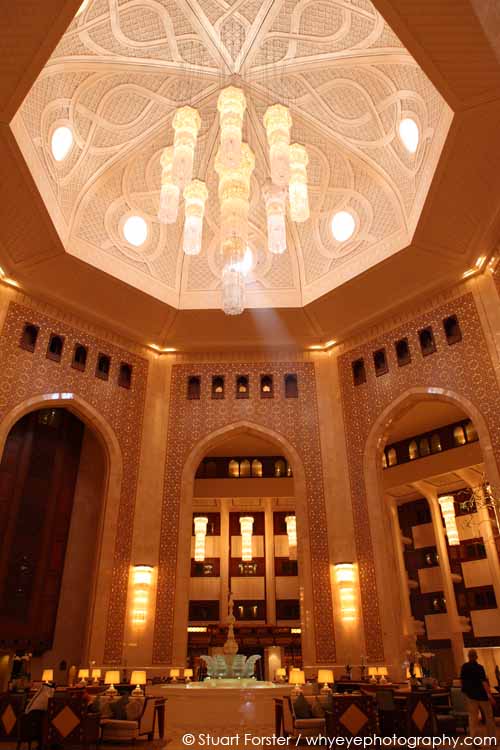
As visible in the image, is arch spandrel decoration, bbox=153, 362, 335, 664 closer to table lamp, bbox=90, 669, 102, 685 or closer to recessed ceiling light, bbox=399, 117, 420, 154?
table lamp, bbox=90, 669, 102, 685

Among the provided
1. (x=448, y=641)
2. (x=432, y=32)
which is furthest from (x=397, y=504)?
(x=432, y=32)

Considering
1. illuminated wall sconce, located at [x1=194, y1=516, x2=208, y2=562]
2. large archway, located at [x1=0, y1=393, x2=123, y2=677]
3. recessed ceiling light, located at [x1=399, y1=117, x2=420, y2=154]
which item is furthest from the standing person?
illuminated wall sconce, located at [x1=194, y1=516, x2=208, y2=562]

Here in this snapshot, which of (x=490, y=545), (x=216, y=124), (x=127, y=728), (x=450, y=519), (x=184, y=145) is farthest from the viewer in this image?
(x=490, y=545)

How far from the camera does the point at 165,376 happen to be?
1258cm

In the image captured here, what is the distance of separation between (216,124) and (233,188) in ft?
11.4

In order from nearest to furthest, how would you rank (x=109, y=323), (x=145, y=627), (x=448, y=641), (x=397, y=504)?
(x=145, y=627) < (x=109, y=323) < (x=448, y=641) < (x=397, y=504)

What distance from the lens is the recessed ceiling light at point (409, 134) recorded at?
9.30m

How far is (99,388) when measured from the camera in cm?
1152

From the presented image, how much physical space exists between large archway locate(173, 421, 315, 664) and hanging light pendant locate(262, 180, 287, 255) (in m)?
4.71

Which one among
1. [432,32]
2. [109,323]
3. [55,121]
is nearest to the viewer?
[432,32]

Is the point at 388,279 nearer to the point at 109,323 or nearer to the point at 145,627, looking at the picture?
the point at 109,323

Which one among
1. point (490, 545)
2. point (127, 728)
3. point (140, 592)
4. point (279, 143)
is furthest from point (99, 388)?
point (490, 545)

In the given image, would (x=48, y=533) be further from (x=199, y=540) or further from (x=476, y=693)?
(x=476, y=693)

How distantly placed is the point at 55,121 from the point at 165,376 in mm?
5588
